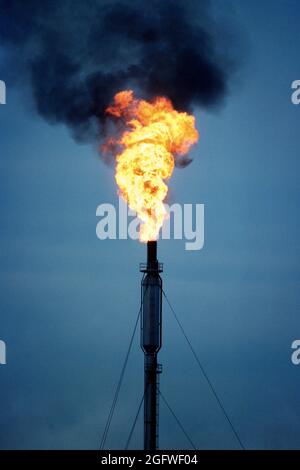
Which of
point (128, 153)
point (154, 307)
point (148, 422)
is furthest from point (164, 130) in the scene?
point (148, 422)

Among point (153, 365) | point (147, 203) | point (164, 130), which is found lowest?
point (153, 365)
